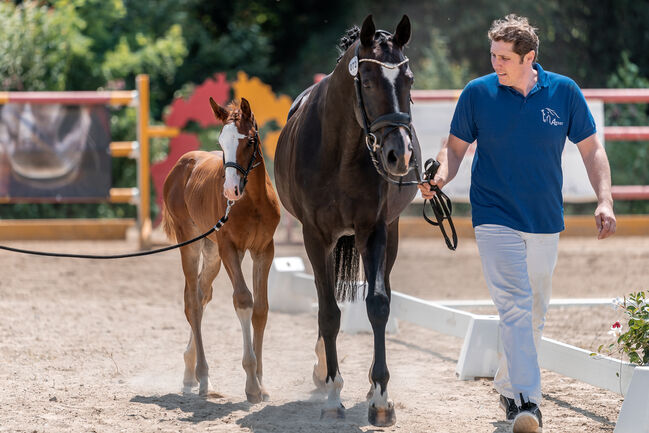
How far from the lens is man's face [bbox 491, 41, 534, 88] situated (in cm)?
422

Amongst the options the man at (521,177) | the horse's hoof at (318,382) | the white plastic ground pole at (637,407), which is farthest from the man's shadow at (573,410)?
the horse's hoof at (318,382)

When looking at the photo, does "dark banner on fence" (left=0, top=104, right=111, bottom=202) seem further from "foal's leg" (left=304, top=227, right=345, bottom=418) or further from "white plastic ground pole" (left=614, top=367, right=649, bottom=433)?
"white plastic ground pole" (left=614, top=367, right=649, bottom=433)

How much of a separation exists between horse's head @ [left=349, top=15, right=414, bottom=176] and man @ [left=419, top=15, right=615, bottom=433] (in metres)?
0.33

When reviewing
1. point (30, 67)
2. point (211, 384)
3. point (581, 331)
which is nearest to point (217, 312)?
point (211, 384)

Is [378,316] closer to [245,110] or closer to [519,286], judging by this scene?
[519,286]

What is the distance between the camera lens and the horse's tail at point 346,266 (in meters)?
5.48

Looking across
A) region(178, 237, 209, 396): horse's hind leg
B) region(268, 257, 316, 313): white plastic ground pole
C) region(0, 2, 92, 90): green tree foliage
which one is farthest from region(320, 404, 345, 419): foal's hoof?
region(0, 2, 92, 90): green tree foliage

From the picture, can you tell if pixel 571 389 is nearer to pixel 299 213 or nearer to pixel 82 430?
pixel 299 213

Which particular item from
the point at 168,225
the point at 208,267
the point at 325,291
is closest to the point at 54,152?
the point at 168,225

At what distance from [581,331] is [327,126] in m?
3.01

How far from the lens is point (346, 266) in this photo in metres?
5.52

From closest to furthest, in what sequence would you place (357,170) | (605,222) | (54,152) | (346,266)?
(605,222), (357,170), (346,266), (54,152)

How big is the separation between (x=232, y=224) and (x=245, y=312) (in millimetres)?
501

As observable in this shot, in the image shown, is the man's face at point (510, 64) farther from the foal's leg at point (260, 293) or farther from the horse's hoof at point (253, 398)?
the horse's hoof at point (253, 398)
